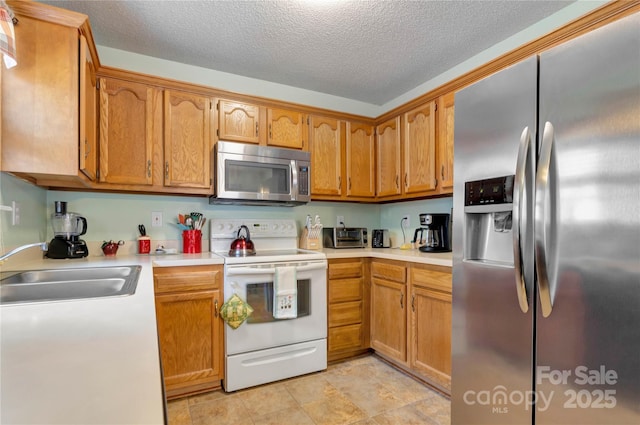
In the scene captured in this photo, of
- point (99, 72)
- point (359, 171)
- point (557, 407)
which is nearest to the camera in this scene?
point (557, 407)

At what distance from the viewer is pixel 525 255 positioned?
1.24m

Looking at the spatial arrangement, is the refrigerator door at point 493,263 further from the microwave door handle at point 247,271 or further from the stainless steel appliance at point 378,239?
the stainless steel appliance at point 378,239

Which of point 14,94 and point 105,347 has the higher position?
point 14,94

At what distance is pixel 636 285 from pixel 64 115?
2441 mm

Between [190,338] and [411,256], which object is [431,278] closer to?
[411,256]

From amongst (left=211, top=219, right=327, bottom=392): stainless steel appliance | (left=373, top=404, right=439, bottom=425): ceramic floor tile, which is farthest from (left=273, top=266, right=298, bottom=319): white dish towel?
(left=373, top=404, right=439, bottom=425): ceramic floor tile

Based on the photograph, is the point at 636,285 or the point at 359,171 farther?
the point at 359,171

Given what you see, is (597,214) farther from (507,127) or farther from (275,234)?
(275,234)

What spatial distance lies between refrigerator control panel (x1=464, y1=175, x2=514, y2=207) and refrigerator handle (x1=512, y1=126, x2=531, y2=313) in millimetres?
94

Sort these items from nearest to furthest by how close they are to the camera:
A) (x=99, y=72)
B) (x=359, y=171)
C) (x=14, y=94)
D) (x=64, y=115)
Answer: (x=14, y=94) → (x=64, y=115) → (x=99, y=72) → (x=359, y=171)

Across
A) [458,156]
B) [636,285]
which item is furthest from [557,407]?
[458,156]

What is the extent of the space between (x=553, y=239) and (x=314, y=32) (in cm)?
186

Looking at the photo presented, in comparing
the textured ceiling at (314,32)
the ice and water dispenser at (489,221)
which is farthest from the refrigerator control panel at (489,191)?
the textured ceiling at (314,32)

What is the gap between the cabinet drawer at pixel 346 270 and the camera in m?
2.56
